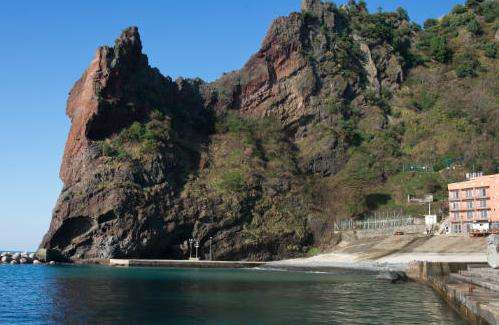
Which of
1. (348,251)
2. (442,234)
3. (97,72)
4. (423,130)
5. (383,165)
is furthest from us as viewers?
(423,130)

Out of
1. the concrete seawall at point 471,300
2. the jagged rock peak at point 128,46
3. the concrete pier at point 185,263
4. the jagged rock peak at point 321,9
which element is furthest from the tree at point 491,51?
the concrete seawall at point 471,300

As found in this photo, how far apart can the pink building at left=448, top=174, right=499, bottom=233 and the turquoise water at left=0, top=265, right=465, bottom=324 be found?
44842 mm

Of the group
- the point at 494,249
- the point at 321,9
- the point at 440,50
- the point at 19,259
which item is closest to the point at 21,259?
the point at 19,259

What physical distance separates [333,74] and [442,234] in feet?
240

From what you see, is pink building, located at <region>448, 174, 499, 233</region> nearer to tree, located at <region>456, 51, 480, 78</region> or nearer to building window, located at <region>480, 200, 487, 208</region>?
building window, located at <region>480, 200, 487, 208</region>

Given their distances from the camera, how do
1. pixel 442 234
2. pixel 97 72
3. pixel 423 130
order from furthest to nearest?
pixel 423 130 < pixel 97 72 < pixel 442 234

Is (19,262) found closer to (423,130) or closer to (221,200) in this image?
(221,200)

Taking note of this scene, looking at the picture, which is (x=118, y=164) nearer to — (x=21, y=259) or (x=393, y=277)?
(x=21, y=259)

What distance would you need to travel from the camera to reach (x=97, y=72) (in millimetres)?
129375

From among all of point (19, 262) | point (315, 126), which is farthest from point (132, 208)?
point (315, 126)

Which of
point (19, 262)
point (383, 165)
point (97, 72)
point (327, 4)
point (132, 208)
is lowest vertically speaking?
point (19, 262)

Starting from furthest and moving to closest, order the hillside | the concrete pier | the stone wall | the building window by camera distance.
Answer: the hillside < the stone wall < the concrete pier < the building window

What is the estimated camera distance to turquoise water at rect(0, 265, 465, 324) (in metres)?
35.6

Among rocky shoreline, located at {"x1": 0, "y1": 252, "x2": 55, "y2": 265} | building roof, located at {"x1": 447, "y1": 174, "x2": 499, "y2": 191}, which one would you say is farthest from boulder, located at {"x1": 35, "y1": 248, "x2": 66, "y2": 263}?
building roof, located at {"x1": 447, "y1": 174, "x2": 499, "y2": 191}
